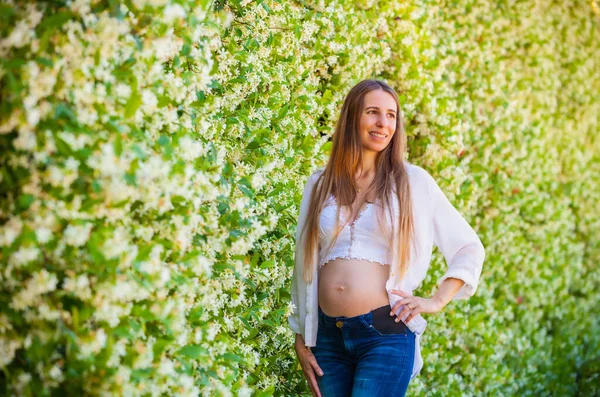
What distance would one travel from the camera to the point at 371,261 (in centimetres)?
262

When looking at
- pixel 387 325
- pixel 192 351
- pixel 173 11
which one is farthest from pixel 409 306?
pixel 173 11

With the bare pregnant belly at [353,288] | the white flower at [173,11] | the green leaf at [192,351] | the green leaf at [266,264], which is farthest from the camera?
the green leaf at [266,264]

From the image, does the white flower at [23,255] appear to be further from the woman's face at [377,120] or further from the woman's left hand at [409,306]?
the woman's face at [377,120]

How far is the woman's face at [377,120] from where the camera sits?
2789mm

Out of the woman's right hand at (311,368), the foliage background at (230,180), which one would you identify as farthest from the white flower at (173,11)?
the woman's right hand at (311,368)

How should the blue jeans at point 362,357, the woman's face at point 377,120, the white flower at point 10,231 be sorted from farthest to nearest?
the woman's face at point 377,120 → the blue jeans at point 362,357 → the white flower at point 10,231

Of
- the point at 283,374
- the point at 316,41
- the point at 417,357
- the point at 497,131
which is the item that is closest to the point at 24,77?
the point at 417,357

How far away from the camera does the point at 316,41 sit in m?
3.78

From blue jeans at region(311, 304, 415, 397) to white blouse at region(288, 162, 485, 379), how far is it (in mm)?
71

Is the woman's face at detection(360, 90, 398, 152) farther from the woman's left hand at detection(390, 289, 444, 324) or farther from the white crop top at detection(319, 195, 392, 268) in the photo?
the woman's left hand at detection(390, 289, 444, 324)

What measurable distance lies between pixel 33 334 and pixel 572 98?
665cm

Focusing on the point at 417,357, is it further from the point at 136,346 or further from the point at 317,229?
the point at 136,346

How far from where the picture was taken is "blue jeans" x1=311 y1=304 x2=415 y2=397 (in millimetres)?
2447

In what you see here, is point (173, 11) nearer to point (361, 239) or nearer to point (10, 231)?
point (10, 231)
